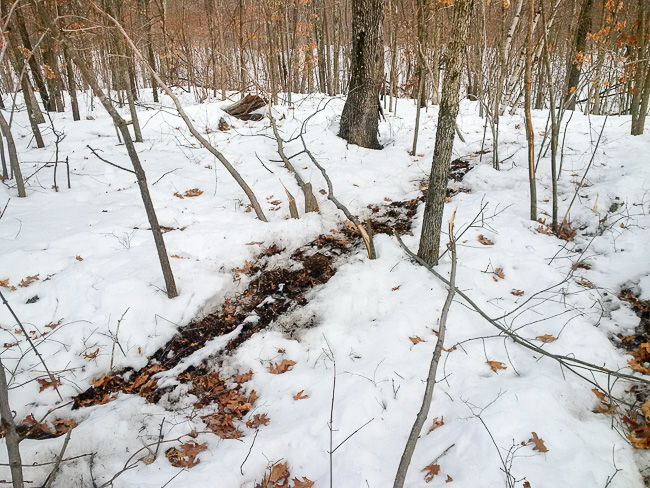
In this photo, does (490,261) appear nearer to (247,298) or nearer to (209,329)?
(247,298)

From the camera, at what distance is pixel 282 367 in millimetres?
3129

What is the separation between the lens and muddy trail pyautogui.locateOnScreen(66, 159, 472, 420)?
3.06 metres

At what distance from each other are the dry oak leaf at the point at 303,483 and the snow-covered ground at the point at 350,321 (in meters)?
0.07

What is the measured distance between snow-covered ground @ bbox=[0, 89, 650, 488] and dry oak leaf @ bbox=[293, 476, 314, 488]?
0.24 feet

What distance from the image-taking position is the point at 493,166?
5883 mm

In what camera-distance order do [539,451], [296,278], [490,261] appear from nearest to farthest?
[539,451] < [490,261] < [296,278]

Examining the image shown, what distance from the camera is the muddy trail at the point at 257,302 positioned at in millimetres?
3062

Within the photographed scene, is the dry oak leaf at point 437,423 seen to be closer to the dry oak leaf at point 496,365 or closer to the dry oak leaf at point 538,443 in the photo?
the dry oak leaf at point 538,443

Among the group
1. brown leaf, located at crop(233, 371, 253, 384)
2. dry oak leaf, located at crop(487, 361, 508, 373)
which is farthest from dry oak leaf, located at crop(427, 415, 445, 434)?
brown leaf, located at crop(233, 371, 253, 384)

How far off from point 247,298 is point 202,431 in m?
1.63

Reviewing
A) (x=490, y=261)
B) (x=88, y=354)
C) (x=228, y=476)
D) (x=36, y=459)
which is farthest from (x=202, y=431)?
(x=490, y=261)

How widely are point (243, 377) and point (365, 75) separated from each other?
6.09 meters

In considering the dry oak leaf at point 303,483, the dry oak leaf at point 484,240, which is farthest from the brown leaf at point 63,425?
the dry oak leaf at point 484,240

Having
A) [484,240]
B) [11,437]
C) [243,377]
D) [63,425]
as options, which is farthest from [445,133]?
[63,425]
